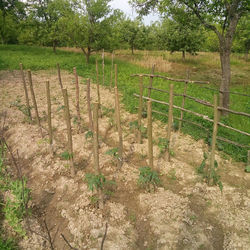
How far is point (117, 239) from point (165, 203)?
912 millimetres

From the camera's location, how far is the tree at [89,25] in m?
12.9

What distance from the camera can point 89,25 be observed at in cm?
1309

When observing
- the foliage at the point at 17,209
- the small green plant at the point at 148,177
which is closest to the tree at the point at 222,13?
the small green plant at the point at 148,177

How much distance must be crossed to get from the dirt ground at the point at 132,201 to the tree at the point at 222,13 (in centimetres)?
315

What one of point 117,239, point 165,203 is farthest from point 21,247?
point 165,203

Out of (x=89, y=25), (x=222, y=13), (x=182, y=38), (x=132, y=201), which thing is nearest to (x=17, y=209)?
(x=132, y=201)

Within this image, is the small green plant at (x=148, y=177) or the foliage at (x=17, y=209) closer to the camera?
the foliage at (x=17, y=209)

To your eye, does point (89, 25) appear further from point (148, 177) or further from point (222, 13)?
point (148, 177)

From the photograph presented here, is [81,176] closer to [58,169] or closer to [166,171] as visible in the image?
[58,169]

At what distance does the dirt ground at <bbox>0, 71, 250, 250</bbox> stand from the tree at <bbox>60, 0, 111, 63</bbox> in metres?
10.1

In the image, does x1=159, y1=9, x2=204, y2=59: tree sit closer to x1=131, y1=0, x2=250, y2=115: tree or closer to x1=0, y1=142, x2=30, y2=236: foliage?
x1=131, y1=0, x2=250, y2=115: tree

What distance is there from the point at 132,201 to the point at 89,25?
1297 cm

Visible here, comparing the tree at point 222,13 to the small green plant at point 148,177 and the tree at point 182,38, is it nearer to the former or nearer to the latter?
the small green plant at point 148,177

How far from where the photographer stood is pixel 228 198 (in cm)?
314
